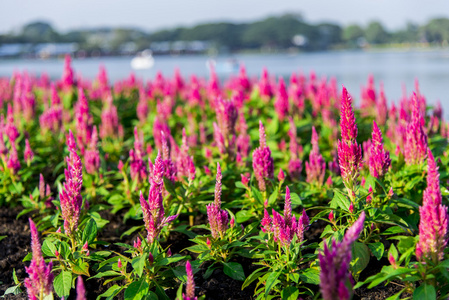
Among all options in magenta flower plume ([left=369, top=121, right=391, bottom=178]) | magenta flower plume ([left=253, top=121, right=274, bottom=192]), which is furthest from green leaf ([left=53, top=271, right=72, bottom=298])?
magenta flower plume ([left=369, top=121, right=391, bottom=178])

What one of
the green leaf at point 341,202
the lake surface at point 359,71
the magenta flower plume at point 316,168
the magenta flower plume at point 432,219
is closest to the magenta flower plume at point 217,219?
the green leaf at point 341,202

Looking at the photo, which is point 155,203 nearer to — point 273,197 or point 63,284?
point 63,284

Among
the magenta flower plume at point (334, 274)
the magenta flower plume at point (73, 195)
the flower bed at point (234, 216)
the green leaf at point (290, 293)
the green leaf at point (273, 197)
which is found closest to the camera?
the magenta flower plume at point (334, 274)

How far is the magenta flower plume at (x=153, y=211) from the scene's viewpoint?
3314mm

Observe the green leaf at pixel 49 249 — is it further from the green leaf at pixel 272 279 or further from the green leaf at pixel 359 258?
the green leaf at pixel 359 258

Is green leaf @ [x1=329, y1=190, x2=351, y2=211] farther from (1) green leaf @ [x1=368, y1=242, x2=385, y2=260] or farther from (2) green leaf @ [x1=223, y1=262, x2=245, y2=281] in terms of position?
(2) green leaf @ [x1=223, y1=262, x2=245, y2=281]

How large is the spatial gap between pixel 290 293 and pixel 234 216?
0.99 meters

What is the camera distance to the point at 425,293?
2.91 m

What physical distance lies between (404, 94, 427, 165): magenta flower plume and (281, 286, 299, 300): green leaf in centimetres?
195

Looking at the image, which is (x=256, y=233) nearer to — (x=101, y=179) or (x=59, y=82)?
(x=101, y=179)

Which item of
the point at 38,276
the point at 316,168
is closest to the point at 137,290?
the point at 38,276

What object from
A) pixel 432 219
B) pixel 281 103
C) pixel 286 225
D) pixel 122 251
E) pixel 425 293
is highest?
pixel 281 103

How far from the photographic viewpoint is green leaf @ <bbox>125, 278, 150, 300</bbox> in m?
3.32

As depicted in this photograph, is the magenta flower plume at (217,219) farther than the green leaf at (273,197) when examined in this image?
No
